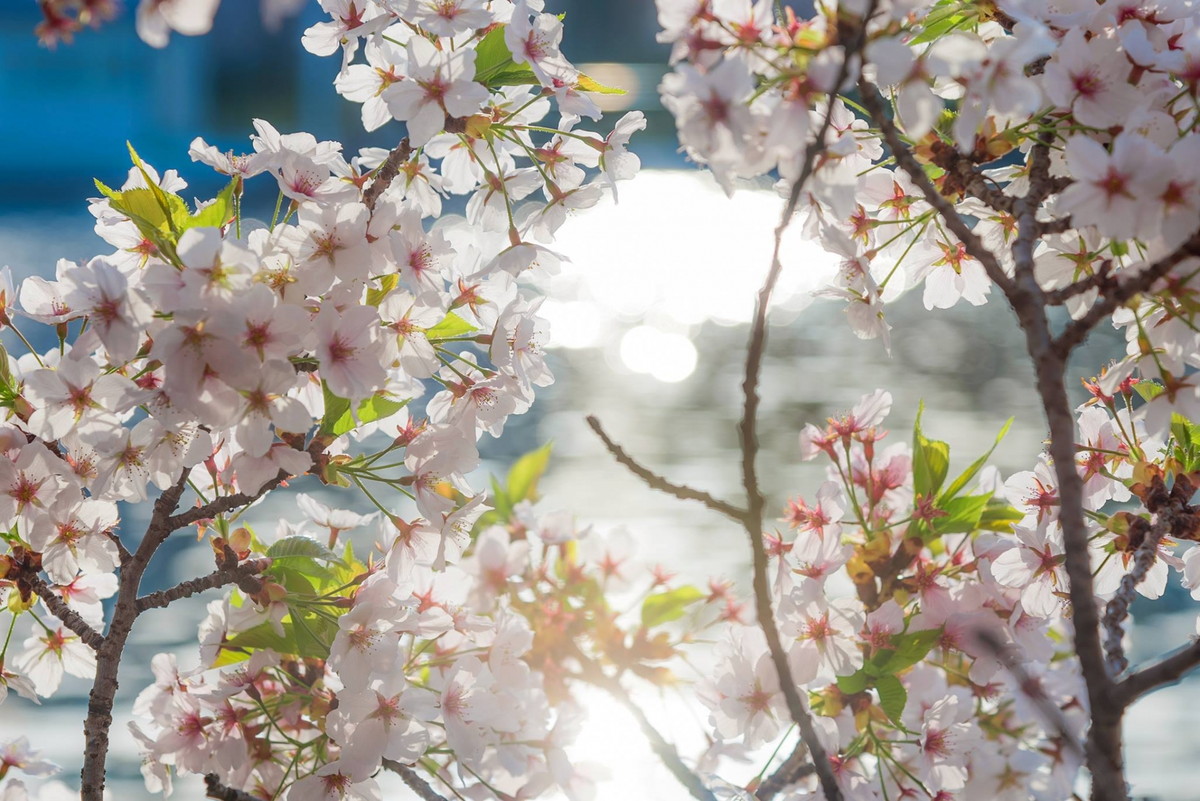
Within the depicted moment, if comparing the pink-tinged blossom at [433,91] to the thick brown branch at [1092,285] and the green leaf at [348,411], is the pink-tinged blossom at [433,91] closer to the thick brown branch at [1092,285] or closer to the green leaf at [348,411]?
the green leaf at [348,411]

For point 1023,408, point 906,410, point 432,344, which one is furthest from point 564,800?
point 1023,408

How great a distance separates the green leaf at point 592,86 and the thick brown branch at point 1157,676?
454 mm

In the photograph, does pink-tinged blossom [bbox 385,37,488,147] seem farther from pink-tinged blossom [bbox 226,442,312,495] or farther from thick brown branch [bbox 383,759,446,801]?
thick brown branch [bbox 383,759,446,801]

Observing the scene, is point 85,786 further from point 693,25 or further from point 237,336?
point 693,25

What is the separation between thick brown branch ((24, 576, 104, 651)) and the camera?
2.25ft

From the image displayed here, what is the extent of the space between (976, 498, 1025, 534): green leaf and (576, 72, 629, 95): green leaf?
369 millimetres

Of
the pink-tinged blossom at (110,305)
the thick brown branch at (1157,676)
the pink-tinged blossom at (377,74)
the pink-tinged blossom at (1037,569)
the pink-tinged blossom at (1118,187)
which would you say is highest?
the pink-tinged blossom at (377,74)

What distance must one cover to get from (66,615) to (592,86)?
0.46 metres

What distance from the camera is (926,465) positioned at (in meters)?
0.75

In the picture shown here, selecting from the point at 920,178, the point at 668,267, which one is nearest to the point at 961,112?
the point at 920,178

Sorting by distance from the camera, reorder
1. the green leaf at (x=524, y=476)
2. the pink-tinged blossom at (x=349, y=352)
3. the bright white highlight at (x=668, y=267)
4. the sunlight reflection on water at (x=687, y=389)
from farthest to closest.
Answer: the bright white highlight at (x=668, y=267)
the sunlight reflection on water at (x=687, y=389)
the green leaf at (x=524, y=476)
the pink-tinged blossom at (x=349, y=352)

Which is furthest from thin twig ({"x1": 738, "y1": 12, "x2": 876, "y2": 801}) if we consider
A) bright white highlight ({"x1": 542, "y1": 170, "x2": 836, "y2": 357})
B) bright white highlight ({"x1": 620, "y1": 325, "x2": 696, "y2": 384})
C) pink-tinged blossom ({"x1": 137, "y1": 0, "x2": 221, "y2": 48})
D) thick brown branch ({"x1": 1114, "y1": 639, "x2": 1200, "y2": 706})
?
bright white highlight ({"x1": 542, "y1": 170, "x2": 836, "y2": 357})

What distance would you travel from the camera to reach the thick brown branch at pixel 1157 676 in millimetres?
380

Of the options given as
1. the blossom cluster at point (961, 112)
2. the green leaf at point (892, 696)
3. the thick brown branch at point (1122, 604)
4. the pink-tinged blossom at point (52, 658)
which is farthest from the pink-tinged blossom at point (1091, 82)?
the pink-tinged blossom at point (52, 658)
